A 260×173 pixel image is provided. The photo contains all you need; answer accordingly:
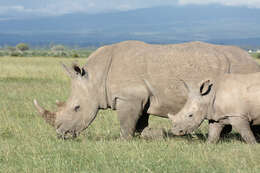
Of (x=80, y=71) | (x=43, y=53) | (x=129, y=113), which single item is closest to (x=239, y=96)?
(x=129, y=113)

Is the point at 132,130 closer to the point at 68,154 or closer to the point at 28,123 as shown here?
the point at 68,154

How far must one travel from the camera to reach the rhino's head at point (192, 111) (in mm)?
9109

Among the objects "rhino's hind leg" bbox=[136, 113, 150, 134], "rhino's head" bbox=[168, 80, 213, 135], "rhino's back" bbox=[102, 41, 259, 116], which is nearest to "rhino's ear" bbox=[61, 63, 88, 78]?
"rhino's back" bbox=[102, 41, 259, 116]

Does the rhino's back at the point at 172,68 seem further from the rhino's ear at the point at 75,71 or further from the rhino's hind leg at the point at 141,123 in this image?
the rhino's hind leg at the point at 141,123

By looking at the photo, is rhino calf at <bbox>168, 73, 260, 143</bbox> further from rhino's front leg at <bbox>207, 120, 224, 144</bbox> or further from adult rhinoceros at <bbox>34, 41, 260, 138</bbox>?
adult rhinoceros at <bbox>34, 41, 260, 138</bbox>

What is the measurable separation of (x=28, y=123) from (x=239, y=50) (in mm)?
4716

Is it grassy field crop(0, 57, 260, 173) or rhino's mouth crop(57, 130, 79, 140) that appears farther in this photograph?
rhino's mouth crop(57, 130, 79, 140)

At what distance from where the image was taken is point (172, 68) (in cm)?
965

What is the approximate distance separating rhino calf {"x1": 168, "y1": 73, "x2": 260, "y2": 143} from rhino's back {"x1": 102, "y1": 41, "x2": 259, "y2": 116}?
14.0 inches

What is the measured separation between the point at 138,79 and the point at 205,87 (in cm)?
119

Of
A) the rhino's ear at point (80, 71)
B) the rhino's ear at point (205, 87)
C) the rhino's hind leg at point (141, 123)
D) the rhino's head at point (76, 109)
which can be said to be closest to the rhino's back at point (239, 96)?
the rhino's ear at point (205, 87)

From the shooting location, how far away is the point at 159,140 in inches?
386

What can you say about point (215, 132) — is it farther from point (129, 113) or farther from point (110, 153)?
point (110, 153)

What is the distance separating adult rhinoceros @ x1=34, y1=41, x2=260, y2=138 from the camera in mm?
9594
